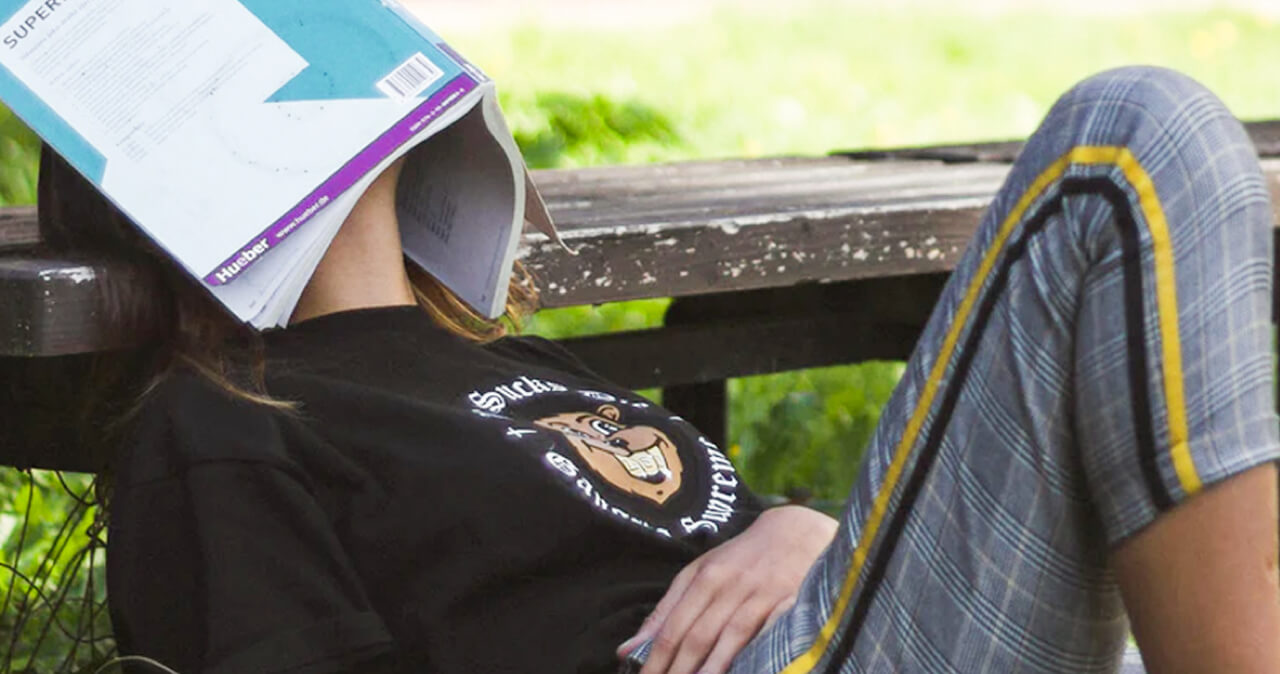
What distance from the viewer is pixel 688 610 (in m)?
1.63

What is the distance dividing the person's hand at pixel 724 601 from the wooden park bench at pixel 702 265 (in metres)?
0.45

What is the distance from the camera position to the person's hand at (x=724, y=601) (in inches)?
63.5

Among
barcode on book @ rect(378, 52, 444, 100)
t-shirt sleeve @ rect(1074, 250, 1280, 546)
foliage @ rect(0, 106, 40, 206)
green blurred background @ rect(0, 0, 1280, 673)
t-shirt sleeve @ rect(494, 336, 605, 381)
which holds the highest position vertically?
t-shirt sleeve @ rect(1074, 250, 1280, 546)

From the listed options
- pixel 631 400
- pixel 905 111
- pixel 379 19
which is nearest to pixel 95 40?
pixel 379 19

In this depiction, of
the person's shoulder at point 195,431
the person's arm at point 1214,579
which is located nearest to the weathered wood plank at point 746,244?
the person's shoulder at point 195,431

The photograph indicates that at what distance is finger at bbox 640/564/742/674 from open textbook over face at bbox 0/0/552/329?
1.35 ft

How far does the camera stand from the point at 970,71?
28.5 feet

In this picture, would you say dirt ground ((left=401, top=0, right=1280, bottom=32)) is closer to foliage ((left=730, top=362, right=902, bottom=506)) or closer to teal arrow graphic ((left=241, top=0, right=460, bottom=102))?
foliage ((left=730, top=362, right=902, bottom=506))

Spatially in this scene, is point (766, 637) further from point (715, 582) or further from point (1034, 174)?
point (1034, 174)

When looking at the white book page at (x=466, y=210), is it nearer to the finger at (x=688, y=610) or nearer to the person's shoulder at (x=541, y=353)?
the person's shoulder at (x=541, y=353)

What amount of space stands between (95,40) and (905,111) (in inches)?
240

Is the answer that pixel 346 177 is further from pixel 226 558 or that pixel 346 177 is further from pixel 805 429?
pixel 805 429

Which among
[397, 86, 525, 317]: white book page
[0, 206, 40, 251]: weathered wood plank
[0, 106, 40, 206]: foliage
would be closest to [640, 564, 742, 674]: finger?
[397, 86, 525, 317]: white book page

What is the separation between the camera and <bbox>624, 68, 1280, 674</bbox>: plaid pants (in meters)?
1.23
